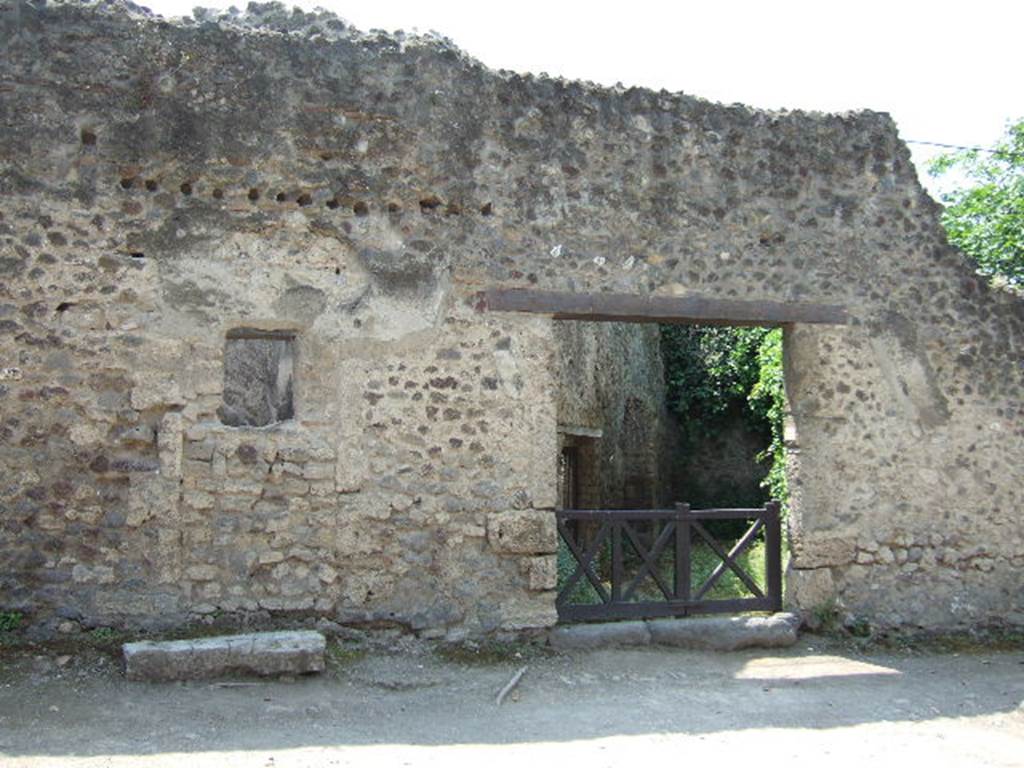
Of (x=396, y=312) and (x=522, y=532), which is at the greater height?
(x=396, y=312)

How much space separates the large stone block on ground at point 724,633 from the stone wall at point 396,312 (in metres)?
0.40

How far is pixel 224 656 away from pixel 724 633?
3332 millimetres

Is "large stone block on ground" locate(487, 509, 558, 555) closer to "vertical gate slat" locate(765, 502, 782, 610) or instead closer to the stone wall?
the stone wall

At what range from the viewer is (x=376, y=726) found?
203 inches

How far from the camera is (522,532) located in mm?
6727

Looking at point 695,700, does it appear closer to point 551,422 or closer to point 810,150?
point 551,422

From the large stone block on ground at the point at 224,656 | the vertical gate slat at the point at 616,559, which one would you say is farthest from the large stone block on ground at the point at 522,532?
the large stone block on ground at the point at 224,656

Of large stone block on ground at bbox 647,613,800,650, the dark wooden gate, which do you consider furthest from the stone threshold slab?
the dark wooden gate

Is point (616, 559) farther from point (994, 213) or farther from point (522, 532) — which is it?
point (994, 213)

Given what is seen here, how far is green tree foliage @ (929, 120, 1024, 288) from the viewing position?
40.5 feet

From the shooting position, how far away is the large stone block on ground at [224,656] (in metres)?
5.55

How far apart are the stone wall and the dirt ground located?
0.64 metres

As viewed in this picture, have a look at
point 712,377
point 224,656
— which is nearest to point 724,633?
point 224,656

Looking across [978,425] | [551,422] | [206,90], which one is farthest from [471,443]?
[978,425]
